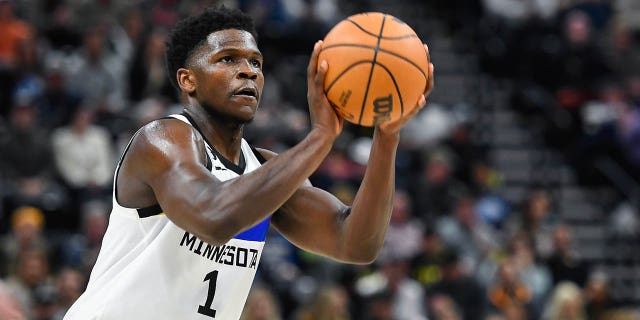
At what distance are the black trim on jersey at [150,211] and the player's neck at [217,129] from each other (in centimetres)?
48

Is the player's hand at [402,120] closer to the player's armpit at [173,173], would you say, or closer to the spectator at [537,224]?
the player's armpit at [173,173]

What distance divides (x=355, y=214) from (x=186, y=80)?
43.6 inches

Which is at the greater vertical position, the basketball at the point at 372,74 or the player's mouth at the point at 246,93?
the basketball at the point at 372,74

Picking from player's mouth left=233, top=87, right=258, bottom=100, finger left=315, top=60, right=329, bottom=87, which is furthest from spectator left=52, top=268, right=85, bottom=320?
finger left=315, top=60, right=329, bottom=87

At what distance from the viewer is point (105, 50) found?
13.8 meters

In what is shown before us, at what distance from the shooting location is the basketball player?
427cm

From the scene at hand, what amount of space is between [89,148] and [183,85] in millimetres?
7258

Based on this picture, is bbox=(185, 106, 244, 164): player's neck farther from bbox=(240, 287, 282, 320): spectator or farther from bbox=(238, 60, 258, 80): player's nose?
bbox=(240, 287, 282, 320): spectator

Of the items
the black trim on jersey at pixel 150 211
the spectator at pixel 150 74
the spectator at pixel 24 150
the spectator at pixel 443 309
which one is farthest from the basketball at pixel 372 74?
the spectator at pixel 150 74

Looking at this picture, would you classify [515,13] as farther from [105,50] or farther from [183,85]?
[183,85]

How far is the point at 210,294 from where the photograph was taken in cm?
483

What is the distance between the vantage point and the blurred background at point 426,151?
11.6m

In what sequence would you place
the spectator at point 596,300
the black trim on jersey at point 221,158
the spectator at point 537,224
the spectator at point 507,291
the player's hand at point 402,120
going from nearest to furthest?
the player's hand at point 402,120, the black trim on jersey at point 221,158, the spectator at point 507,291, the spectator at point 596,300, the spectator at point 537,224

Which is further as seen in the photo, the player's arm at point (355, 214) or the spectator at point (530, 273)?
the spectator at point (530, 273)
